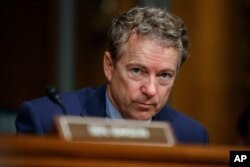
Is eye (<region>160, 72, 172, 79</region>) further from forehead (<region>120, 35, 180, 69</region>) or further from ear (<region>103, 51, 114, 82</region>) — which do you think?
ear (<region>103, 51, 114, 82</region>)

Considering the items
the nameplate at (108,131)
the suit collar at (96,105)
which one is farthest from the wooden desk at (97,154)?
the suit collar at (96,105)

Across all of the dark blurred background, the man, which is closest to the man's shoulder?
the man

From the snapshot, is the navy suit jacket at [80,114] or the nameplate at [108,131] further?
the navy suit jacket at [80,114]

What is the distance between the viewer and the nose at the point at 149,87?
3.06 m

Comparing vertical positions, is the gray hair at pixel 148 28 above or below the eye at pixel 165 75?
above

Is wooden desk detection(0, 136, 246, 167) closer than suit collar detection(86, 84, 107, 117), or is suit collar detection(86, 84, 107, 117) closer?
wooden desk detection(0, 136, 246, 167)

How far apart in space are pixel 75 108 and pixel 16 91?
3401 millimetres

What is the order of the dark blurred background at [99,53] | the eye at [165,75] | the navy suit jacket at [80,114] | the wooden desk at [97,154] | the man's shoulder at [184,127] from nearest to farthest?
the wooden desk at [97,154], the navy suit jacket at [80,114], the eye at [165,75], the man's shoulder at [184,127], the dark blurred background at [99,53]

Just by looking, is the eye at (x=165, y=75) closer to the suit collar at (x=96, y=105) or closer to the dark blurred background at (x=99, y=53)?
the suit collar at (x=96, y=105)

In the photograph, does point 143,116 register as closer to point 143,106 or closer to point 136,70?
point 143,106

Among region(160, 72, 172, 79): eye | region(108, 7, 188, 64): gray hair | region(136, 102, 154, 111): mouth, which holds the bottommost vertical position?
region(136, 102, 154, 111): mouth

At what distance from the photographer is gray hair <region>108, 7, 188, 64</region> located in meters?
3.11

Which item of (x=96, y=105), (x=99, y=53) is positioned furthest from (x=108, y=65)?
(x=99, y=53)

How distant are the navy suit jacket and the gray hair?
0.62 ft
